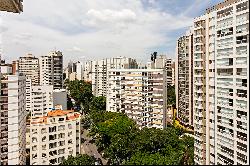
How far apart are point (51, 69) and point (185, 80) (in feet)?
112

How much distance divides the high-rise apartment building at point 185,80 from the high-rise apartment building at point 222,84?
641 inches

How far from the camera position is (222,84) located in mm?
17484

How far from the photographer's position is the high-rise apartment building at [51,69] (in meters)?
63.7

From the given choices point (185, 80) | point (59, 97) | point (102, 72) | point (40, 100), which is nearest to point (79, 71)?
point (102, 72)

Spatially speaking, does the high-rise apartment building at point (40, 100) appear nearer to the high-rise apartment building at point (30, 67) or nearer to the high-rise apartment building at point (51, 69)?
the high-rise apartment building at point (51, 69)

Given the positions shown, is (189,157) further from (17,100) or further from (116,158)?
(17,100)

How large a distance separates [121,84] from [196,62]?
74.7ft

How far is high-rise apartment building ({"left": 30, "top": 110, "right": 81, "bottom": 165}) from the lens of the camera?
73.9 ft

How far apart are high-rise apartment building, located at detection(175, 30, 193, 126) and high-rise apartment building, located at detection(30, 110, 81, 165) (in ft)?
54.9

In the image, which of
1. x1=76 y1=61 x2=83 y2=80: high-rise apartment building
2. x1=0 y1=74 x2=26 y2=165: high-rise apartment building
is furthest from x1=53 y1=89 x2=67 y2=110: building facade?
x1=76 y1=61 x2=83 y2=80: high-rise apartment building

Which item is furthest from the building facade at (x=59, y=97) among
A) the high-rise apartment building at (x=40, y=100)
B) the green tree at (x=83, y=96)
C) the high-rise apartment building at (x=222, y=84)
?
the high-rise apartment building at (x=222, y=84)

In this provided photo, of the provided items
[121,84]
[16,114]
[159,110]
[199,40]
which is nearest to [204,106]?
[199,40]

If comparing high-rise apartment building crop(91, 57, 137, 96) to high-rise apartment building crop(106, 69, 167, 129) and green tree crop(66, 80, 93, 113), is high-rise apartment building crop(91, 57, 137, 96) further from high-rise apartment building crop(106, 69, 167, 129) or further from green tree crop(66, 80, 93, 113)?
high-rise apartment building crop(106, 69, 167, 129)

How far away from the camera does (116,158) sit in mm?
26250
